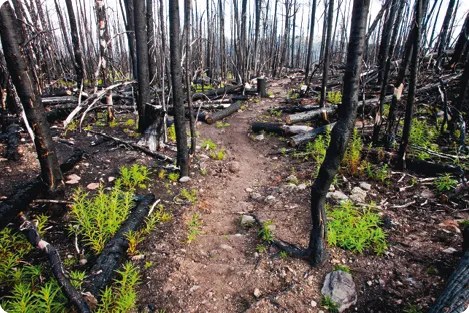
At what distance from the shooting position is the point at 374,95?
8344 mm

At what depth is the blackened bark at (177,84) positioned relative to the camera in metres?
4.06

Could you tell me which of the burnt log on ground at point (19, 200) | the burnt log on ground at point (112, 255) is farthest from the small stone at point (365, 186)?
the burnt log on ground at point (19, 200)

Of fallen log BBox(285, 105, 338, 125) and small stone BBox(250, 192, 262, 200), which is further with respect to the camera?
fallen log BBox(285, 105, 338, 125)

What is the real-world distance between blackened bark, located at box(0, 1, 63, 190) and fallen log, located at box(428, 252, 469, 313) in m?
4.33

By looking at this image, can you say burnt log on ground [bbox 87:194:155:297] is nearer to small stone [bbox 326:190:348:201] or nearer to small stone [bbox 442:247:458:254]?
small stone [bbox 326:190:348:201]

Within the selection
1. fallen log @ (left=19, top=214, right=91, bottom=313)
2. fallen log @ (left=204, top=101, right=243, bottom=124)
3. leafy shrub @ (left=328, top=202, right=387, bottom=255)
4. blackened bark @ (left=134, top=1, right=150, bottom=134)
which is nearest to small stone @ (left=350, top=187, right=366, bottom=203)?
leafy shrub @ (left=328, top=202, right=387, bottom=255)

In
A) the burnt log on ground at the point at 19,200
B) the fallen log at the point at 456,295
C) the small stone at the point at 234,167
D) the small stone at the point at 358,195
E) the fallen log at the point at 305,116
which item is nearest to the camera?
the fallen log at the point at 456,295

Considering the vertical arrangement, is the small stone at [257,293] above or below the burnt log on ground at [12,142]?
below

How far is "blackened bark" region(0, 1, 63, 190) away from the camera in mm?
2664

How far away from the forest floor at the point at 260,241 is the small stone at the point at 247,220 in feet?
0.25

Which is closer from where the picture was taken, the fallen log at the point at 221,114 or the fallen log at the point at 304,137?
the fallen log at the point at 304,137

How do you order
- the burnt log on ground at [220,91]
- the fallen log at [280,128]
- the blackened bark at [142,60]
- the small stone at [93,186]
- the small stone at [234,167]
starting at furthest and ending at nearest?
the burnt log on ground at [220,91]
the fallen log at [280,128]
the blackened bark at [142,60]
the small stone at [234,167]
the small stone at [93,186]

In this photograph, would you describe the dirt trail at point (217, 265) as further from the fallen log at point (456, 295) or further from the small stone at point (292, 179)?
the fallen log at point (456, 295)

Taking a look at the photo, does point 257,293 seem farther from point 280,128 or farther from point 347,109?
point 280,128
